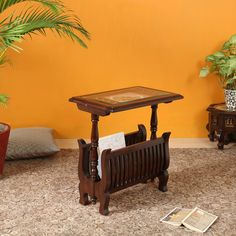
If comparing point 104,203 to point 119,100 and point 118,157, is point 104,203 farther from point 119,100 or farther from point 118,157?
point 119,100

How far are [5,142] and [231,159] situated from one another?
5.55ft

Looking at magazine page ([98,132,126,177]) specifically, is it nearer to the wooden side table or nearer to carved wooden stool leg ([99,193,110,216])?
carved wooden stool leg ([99,193,110,216])

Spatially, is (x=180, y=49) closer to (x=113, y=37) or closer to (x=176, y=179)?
(x=113, y=37)

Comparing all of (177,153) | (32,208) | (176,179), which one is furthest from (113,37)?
(32,208)

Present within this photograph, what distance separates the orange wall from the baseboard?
2.5 inches

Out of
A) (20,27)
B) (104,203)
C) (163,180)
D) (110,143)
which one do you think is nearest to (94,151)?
(110,143)

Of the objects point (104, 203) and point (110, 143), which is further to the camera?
point (110, 143)

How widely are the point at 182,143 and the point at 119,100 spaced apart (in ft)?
4.64

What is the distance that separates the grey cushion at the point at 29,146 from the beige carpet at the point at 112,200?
64 mm

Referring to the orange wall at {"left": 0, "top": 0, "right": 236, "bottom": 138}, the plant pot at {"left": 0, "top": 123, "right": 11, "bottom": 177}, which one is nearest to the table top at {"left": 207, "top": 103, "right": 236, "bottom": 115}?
the orange wall at {"left": 0, "top": 0, "right": 236, "bottom": 138}

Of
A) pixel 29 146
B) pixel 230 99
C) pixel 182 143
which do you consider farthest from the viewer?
pixel 182 143

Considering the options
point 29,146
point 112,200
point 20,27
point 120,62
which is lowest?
point 112,200

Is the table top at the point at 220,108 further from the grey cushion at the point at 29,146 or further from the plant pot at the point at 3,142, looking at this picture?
the plant pot at the point at 3,142

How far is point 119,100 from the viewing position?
245 cm
